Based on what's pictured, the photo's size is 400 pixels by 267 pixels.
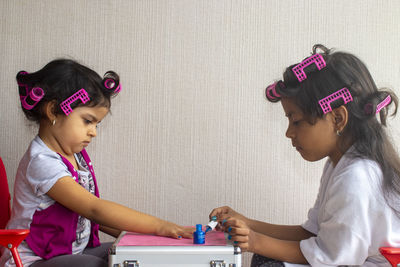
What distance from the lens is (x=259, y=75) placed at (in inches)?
57.1

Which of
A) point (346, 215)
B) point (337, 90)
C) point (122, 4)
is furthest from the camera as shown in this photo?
point (122, 4)

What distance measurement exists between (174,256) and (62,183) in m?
0.34

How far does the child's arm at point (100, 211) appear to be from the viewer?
1045mm

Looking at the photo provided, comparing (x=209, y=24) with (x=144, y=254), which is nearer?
(x=144, y=254)

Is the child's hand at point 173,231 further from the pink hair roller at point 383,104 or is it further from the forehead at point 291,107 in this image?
the pink hair roller at point 383,104

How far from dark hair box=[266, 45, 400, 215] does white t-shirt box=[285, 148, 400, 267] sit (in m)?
0.05

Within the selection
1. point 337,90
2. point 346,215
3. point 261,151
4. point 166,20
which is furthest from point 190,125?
point 346,215

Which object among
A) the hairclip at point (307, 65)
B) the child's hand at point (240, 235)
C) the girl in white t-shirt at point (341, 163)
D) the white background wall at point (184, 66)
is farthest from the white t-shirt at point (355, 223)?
the white background wall at point (184, 66)

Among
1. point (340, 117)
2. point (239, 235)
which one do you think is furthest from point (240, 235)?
point (340, 117)

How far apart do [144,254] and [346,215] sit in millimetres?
434

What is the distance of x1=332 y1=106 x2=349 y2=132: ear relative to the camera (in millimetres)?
1025

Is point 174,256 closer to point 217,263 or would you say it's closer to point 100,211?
point 217,263

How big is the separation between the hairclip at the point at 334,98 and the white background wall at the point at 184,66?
→ 0.44 metres

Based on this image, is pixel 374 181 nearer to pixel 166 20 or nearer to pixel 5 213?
pixel 166 20
